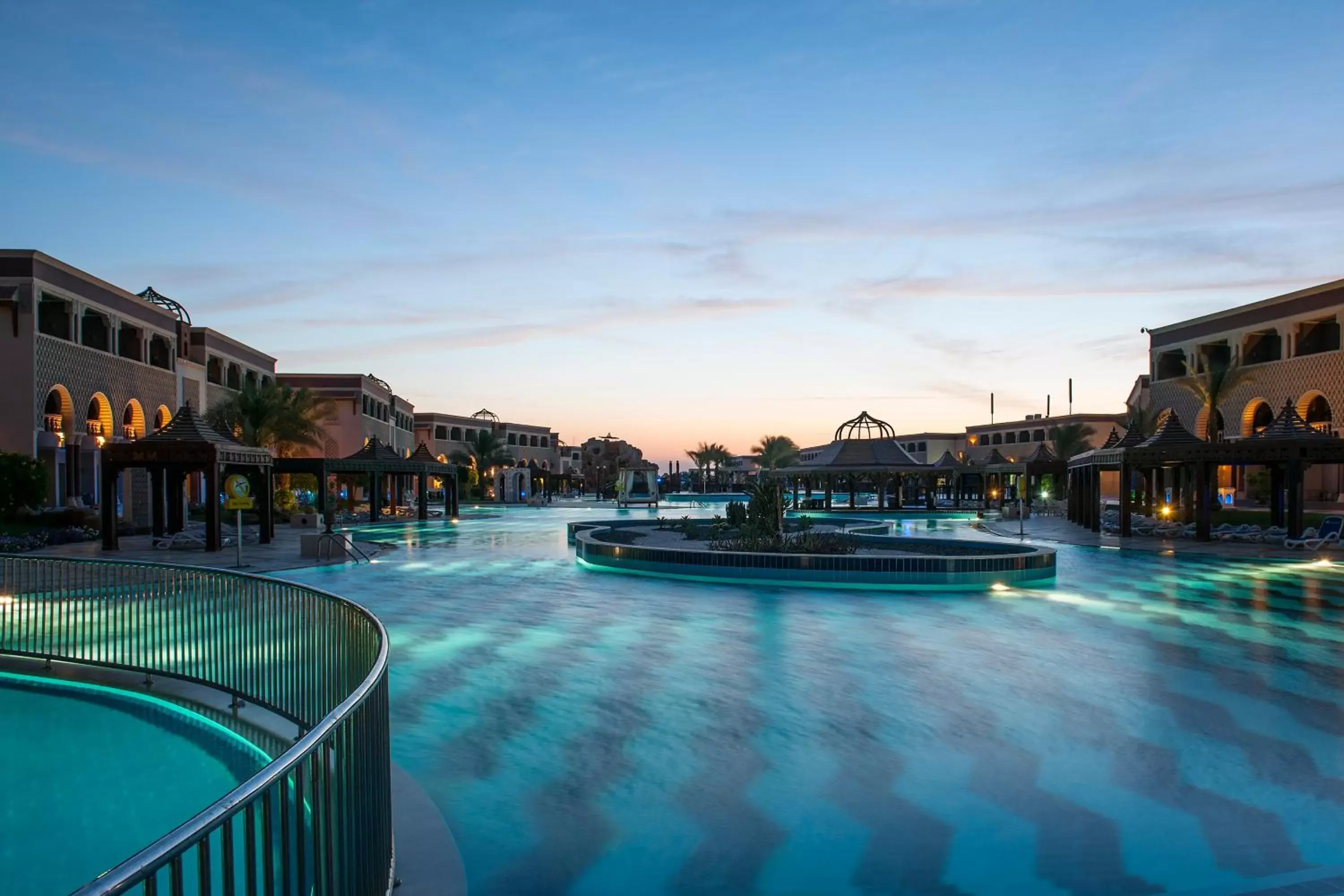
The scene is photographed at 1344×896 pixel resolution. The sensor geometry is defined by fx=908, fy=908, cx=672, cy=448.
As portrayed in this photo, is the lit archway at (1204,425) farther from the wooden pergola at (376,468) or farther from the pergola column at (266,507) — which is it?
the pergola column at (266,507)

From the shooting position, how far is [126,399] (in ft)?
102

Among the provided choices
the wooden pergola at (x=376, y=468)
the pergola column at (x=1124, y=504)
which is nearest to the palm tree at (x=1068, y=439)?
the pergola column at (x=1124, y=504)

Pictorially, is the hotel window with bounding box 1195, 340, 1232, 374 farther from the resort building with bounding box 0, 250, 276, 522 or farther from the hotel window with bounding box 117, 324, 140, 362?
the hotel window with bounding box 117, 324, 140, 362

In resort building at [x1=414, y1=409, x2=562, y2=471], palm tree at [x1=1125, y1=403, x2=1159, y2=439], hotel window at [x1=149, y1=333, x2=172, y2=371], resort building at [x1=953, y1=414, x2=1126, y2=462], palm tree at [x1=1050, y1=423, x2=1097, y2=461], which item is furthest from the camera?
resort building at [x1=414, y1=409, x2=562, y2=471]

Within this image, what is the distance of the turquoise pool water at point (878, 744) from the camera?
430 centimetres

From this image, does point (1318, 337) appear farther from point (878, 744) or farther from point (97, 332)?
point (97, 332)

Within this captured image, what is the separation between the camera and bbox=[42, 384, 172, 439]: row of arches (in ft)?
90.4

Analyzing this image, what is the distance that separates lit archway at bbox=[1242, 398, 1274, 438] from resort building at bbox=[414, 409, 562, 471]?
45954 mm

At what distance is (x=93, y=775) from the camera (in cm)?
558

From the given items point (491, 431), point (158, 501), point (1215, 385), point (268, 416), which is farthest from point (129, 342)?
point (491, 431)

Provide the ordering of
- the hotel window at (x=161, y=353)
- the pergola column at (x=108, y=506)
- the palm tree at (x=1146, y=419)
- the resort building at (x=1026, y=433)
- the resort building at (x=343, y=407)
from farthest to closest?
the resort building at (x=1026, y=433)
the resort building at (x=343, y=407)
the palm tree at (x=1146, y=419)
the hotel window at (x=161, y=353)
the pergola column at (x=108, y=506)

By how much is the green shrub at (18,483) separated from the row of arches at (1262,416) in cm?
3857

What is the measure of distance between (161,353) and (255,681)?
3387 centimetres

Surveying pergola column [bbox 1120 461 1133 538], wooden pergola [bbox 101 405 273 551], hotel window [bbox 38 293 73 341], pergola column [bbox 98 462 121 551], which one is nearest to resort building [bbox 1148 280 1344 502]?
pergola column [bbox 1120 461 1133 538]
